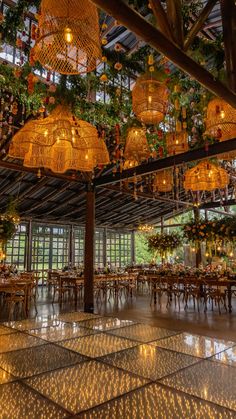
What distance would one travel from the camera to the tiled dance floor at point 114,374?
1.03 meters

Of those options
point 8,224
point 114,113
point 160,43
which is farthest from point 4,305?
point 160,43

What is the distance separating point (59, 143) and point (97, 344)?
9.16 ft

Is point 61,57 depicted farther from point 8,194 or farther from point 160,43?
point 8,194

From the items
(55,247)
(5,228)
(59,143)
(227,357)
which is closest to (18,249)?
(55,247)

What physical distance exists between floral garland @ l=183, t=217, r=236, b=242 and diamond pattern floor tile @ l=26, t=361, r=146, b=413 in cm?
768

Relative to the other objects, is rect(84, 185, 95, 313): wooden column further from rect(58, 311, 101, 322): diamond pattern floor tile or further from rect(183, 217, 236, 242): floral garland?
rect(58, 311, 101, 322): diamond pattern floor tile

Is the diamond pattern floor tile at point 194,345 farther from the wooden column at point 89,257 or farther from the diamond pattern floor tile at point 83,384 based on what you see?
the wooden column at point 89,257

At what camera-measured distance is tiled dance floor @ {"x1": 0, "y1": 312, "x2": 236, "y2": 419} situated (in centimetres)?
103

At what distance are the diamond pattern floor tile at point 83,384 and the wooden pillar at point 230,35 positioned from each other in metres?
2.81

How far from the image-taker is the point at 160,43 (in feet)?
7.40

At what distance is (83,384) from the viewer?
1.21 m

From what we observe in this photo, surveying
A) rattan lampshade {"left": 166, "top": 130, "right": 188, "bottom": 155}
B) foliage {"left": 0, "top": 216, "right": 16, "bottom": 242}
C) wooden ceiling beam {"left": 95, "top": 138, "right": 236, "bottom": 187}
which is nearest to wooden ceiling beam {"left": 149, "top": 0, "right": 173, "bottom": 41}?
rattan lampshade {"left": 166, "top": 130, "right": 188, "bottom": 155}

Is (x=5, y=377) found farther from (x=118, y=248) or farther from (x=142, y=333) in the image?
(x=118, y=248)

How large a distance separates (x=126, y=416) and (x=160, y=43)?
2314mm
